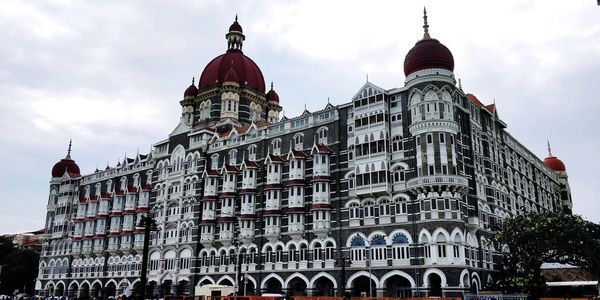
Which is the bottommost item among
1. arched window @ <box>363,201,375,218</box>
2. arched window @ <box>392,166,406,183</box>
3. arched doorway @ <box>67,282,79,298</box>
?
arched doorway @ <box>67,282,79,298</box>

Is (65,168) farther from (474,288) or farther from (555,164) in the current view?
(555,164)

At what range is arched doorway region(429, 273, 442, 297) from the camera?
47.0 m

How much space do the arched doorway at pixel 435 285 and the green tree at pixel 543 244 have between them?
23.2ft

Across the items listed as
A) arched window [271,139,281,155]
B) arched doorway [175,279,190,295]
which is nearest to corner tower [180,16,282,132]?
arched window [271,139,281,155]

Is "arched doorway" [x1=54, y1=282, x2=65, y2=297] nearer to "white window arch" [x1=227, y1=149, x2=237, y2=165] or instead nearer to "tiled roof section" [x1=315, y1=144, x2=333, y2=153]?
"white window arch" [x1=227, y1=149, x2=237, y2=165]

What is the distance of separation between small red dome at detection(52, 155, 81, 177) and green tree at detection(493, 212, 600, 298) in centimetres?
7755

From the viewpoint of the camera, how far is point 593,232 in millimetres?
49875

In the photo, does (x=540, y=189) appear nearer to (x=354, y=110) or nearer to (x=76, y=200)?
(x=354, y=110)

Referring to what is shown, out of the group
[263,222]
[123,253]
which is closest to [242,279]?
[263,222]

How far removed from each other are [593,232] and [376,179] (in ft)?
70.9

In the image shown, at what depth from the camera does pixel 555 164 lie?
90.9 meters

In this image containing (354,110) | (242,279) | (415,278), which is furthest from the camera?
(242,279)

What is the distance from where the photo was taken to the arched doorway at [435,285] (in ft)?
154

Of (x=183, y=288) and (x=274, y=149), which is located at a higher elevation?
(x=274, y=149)
